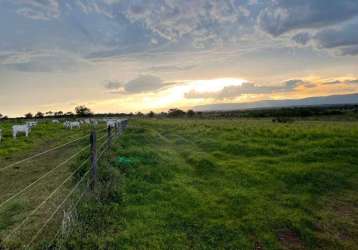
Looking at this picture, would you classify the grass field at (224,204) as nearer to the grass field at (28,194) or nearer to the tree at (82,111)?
the grass field at (28,194)

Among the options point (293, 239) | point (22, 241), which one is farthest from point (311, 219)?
point (22, 241)

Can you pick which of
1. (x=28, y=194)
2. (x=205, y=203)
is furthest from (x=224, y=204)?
(x=28, y=194)

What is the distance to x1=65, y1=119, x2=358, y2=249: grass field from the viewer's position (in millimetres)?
5078

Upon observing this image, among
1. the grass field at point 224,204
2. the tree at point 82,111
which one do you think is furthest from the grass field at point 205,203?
the tree at point 82,111

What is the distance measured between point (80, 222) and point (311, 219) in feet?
16.5

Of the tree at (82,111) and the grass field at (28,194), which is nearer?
the grass field at (28,194)

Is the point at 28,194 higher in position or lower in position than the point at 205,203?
higher

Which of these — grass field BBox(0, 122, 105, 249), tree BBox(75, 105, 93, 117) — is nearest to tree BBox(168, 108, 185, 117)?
tree BBox(75, 105, 93, 117)

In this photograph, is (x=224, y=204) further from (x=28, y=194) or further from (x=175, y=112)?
(x=175, y=112)

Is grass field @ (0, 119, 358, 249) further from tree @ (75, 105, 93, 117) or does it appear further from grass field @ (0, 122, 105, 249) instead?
tree @ (75, 105, 93, 117)

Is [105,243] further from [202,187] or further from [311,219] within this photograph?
[311,219]

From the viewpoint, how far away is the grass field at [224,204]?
16.7 ft

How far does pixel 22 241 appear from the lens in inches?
186

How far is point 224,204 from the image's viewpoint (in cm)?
673
